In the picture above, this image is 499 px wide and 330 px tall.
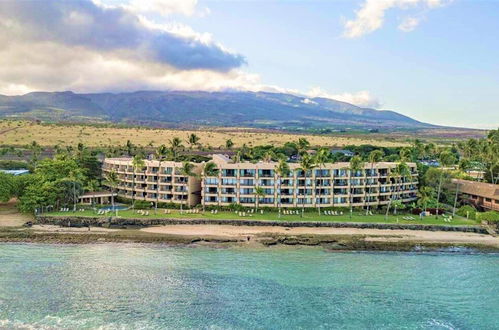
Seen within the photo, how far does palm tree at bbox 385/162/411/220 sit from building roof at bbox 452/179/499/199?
1367 centimetres

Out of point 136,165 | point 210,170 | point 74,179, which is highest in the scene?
point 136,165

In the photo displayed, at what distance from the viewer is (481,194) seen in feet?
286

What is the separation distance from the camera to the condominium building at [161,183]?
8712 cm

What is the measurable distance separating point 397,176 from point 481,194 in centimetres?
1898

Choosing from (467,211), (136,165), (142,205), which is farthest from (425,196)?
(136,165)

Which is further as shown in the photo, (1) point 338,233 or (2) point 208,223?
(2) point 208,223

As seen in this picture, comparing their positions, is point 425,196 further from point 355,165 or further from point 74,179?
point 74,179

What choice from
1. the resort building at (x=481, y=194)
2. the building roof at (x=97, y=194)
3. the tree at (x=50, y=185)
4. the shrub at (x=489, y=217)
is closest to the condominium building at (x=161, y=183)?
the building roof at (x=97, y=194)

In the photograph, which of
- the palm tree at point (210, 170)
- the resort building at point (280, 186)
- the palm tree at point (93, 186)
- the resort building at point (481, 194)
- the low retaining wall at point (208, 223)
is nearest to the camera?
the low retaining wall at point (208, 223)

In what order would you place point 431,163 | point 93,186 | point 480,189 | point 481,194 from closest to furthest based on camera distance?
point 481,194
point 480,189
point 93,186
point 431,163

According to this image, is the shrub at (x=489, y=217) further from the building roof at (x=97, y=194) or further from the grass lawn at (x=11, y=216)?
the grass lawn at (x=11, y=216)

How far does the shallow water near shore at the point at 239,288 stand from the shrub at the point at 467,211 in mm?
20456

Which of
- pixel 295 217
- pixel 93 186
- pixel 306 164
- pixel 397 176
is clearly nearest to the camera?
pixel 295 217

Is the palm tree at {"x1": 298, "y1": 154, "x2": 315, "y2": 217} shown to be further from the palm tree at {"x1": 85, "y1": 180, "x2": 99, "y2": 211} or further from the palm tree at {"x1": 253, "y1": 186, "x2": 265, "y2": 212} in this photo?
the palm tree at {"x1": 85, "y1": 180, "x2": 99, "y2": 211}
